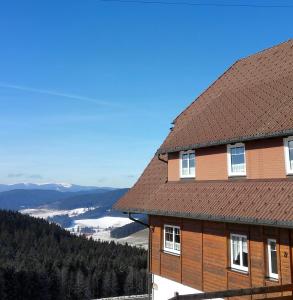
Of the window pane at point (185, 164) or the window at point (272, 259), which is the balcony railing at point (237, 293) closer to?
the window at point (272, 259)

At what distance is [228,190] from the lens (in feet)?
54.3

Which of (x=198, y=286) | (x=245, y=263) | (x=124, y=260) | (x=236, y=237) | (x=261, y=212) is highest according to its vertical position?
(x=261, y=212)

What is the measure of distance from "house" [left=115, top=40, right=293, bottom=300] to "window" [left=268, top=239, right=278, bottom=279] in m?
0.03

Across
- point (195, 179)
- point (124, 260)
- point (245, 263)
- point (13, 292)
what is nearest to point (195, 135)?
point (195, 179)

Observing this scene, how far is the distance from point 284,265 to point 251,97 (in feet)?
27.3

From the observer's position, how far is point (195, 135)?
761 inches

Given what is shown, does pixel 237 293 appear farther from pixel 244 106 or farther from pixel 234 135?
pixel 244 106

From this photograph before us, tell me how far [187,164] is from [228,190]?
3762 millimetres

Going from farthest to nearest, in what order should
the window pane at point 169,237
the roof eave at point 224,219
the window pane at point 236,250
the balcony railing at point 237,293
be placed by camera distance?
1. the window pane at point 169,237
2. the window pane at point 236,250
3. the roof eave at point 224,219
4. the balcony railing at point 237,293

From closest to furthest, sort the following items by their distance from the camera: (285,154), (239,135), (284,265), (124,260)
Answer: (284,265) → (285,154) → (239,135) → (124,260)

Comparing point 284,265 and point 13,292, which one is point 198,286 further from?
point 13,292

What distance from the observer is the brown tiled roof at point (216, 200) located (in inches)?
543

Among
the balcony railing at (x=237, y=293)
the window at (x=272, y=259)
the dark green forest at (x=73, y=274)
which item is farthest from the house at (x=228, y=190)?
the dark green forest at (x=73, y=274)

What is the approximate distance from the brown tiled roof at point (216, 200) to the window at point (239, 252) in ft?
4.13
